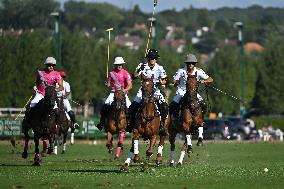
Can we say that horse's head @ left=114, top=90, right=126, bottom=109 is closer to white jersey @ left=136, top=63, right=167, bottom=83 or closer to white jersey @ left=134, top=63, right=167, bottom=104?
white jersey @ left=134, top=63, right=167, bottom=104

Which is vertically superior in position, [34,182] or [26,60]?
[26,60]

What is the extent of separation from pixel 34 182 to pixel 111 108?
10417 millimetres

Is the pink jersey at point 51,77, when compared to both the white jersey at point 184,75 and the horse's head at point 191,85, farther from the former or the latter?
the horse's head at point 191,85

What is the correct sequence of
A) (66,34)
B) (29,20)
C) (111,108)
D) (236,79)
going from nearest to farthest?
(111,108), (29,20), (66,34), (236,79)

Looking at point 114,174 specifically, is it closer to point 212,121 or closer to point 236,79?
point 212,121

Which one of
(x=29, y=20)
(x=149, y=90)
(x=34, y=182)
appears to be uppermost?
(x=29, y=20)

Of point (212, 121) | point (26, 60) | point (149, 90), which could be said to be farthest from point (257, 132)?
point (149, 90)

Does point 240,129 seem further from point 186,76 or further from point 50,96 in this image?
point 50,96

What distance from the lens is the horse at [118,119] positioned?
29.9 m

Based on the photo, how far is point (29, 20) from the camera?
6450 centimetres

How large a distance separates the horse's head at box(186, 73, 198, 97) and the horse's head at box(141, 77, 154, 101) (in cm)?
203

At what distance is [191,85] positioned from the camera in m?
27.1

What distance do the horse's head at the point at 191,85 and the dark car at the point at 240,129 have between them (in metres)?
41.6

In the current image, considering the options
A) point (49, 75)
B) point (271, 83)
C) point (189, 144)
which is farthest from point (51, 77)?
point (271, 83)
